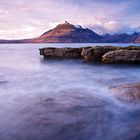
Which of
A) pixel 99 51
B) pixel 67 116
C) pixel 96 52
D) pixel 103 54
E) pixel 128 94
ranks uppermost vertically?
pixel 99 51

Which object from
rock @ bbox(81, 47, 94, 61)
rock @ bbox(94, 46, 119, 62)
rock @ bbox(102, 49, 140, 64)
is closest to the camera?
rock @ bbox(102, 49, 140, 64)

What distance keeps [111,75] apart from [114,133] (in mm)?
16327

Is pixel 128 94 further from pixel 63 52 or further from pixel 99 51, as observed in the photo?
pixel 63 52

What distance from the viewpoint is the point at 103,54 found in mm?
37781

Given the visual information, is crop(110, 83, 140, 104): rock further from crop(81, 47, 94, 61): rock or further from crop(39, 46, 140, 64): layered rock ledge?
crop(81, 47, 94, 61): rock

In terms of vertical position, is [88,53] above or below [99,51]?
below

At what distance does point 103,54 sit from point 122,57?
446 centimetres

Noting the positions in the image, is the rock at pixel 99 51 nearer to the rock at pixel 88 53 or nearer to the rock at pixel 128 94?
the rock at pixel 88 53

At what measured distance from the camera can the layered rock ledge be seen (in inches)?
1320

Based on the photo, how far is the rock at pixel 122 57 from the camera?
33.2 metres

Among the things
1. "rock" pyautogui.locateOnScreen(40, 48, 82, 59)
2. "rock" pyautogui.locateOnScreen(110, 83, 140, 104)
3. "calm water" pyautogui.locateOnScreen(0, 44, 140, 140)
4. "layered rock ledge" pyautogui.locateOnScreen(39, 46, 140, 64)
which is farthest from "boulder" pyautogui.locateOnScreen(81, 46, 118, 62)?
"rock" pyautogui.locateOnScreen(110, 83, 140, 104)

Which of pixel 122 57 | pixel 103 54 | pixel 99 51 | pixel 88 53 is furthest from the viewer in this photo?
pixel 88 53

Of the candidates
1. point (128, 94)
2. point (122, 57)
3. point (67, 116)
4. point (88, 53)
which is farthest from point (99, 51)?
point (67, 116)

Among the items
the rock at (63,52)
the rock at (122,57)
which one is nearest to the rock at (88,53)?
the rock at (122,57)
